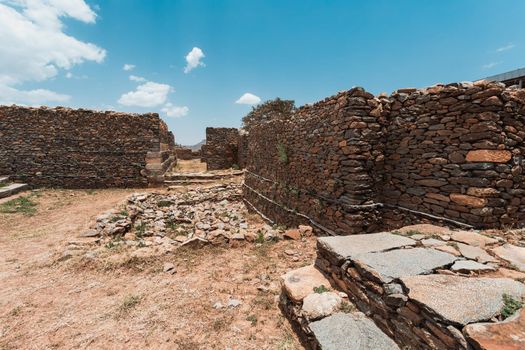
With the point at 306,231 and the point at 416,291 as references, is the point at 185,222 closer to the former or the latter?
the point at 306,231

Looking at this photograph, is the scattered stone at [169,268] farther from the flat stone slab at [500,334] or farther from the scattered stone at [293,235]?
the flat stone slab at [500,334]

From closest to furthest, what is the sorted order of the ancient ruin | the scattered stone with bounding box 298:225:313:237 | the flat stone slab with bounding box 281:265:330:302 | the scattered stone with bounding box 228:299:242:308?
1. the ancient ruin
2. the flat stone slab with bounding box 281:265:330:302
3. the scattered stone with bounding box 228:299:242:308
4. the scattered stone with bounding box 298:225:313:237

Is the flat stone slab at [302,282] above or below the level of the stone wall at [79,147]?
below

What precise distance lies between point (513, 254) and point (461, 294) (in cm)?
159

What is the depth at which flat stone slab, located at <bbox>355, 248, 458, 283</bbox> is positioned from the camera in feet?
8.82

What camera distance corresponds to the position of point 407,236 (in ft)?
12.5

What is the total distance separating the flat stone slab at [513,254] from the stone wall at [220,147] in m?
15.1

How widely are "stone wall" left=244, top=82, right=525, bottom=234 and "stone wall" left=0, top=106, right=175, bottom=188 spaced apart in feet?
29.4

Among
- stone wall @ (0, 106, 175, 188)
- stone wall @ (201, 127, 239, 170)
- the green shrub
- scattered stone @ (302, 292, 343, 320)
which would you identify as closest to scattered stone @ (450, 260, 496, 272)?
scattered stone @ (302, 292, 343, 320)

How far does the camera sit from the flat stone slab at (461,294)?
78.1 inches

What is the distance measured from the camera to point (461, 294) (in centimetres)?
222

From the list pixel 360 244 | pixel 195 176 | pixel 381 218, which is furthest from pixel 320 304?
pixel 195 176

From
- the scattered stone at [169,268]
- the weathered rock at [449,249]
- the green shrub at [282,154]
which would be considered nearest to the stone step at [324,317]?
the weathered rock at [449,249]

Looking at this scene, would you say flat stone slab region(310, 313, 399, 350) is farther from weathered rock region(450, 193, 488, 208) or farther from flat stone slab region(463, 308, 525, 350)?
weathered rock region(450, 193, 488, 208)
